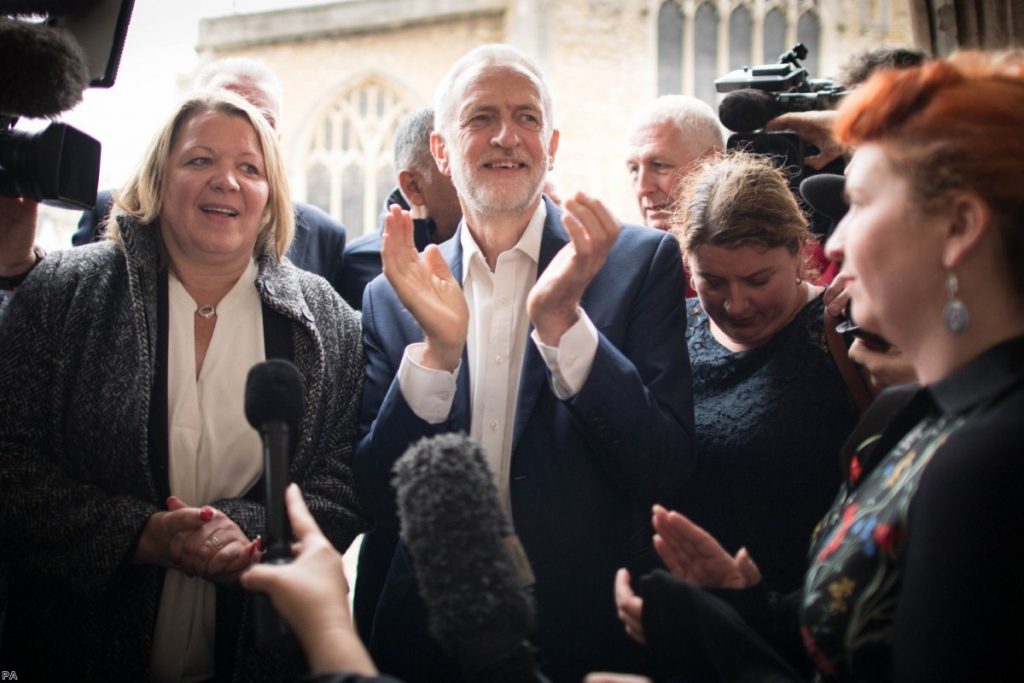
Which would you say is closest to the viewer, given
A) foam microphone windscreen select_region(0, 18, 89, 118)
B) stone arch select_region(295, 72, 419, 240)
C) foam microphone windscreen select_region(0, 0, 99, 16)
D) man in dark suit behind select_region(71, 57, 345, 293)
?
foam microphone windscreen select_region(0, 18, 89, 118)

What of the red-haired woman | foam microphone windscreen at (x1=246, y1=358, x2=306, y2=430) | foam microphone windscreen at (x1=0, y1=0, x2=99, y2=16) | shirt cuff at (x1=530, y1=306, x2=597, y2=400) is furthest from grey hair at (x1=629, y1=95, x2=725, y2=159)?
foam microphone windscreen at (x1=246, y1=358, x2=306, y2=430)

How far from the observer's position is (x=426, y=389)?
A: 1805 millimetres

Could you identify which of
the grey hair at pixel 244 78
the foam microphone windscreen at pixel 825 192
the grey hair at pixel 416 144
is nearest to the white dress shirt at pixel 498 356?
the foam microphone windscreen at pixel 825 192

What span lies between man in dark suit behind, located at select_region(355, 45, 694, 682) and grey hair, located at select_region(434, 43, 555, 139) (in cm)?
22

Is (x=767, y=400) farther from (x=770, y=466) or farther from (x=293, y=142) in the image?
(x=293, y=142)

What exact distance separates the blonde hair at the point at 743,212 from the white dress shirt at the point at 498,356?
326 millimetres

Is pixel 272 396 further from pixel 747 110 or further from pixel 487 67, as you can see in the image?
pixel 747 110

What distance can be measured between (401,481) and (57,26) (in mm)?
1295

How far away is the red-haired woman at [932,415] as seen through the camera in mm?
1025

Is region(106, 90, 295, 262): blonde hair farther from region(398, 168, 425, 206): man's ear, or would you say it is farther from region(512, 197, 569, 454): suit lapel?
region(398, 168, 425, 206): man's ear

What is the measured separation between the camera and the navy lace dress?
6.17 feet

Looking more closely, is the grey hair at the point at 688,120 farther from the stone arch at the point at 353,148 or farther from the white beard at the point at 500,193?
the stone arch at the point at 353,148

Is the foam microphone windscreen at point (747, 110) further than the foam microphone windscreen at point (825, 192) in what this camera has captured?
Yes

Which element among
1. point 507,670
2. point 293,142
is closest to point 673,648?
point 507,670
